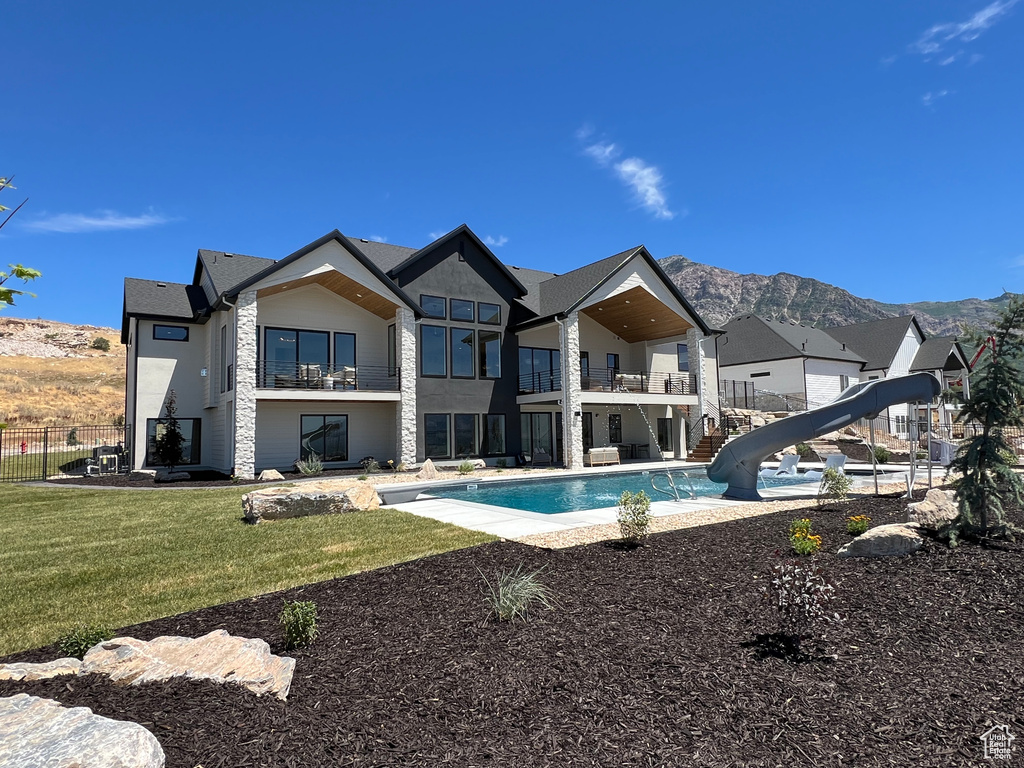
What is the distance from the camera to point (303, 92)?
16625 mm

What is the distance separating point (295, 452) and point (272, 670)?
18970mm

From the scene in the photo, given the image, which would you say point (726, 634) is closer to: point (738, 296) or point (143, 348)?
point (143, 348)

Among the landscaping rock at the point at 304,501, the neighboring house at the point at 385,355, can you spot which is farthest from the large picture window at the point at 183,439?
the landscaping rock at the point at 304,501

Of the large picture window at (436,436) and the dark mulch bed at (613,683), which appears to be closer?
the dark mulch bed at (613,683)

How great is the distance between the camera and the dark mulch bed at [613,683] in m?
3.02

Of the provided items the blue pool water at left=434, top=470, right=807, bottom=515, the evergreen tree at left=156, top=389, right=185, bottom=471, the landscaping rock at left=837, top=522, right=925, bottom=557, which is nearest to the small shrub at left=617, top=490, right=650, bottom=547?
the landscaping rock at left=837, top=522, right=925, bottom=557

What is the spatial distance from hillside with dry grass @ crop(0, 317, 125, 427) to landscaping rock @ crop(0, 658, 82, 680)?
35935 mm

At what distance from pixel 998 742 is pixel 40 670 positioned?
19.1 ft

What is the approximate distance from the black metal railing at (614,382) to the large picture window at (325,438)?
785cm

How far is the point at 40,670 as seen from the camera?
3793mm

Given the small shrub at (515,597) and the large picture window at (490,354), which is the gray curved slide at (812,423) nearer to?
the small shrub at (515,597)

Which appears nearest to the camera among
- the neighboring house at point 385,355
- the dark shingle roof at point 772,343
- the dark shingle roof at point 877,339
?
the neighboring house at point 385,355

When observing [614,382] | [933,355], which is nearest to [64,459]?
[614,382]

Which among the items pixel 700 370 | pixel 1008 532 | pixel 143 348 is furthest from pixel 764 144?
pixel 143 348
